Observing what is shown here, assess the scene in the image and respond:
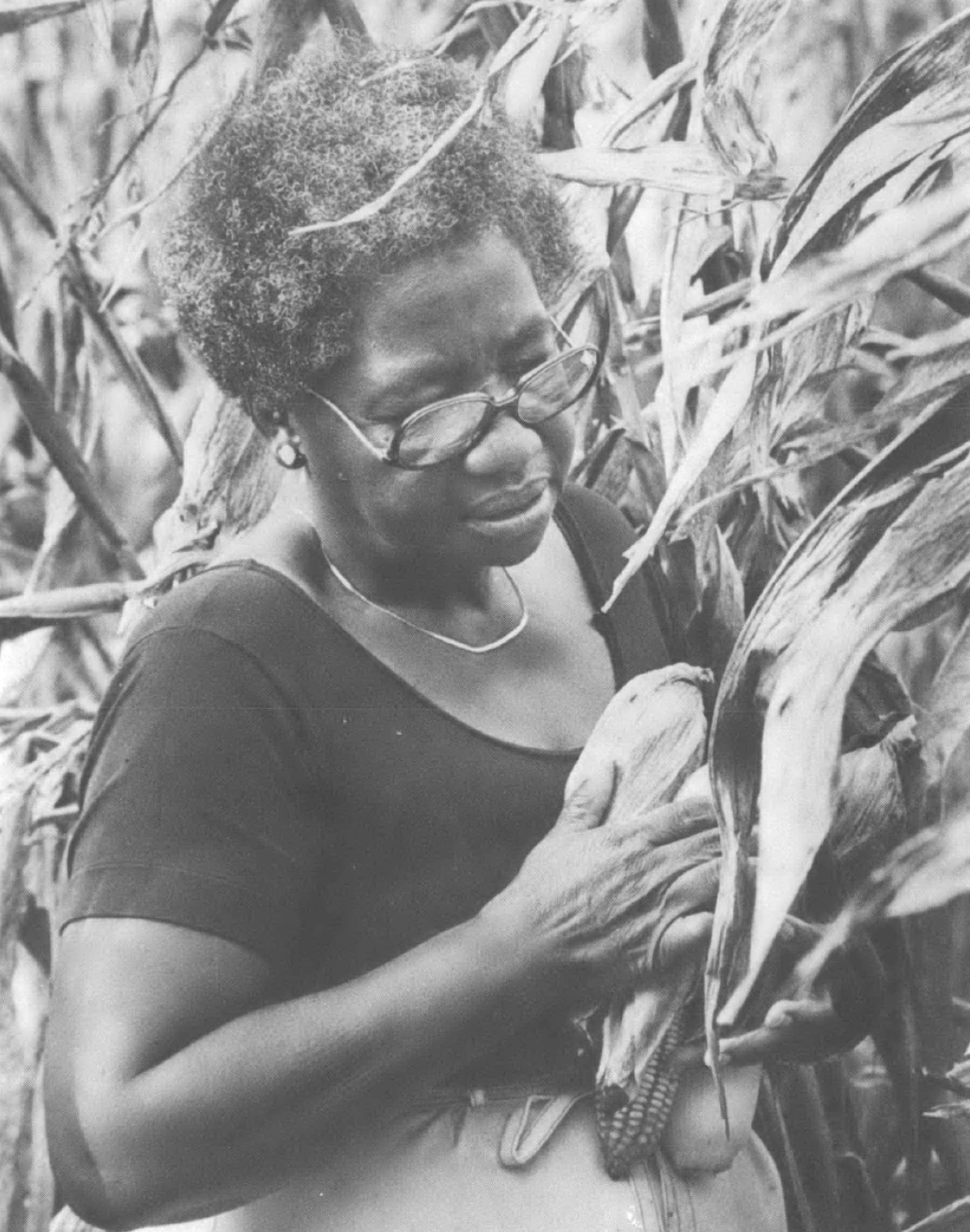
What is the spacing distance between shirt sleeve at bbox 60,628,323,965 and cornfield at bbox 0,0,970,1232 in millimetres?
200

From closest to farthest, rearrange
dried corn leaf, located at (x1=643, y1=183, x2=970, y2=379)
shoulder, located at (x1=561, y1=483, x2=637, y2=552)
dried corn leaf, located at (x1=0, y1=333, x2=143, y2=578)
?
dried corn leaf, located at (x1=643, y1=183, x2=970, y2=379) → shoulder, located at (x1=561, y1=483, x2=637, y2=552) → dried corn leaf, located at (x1=0, y1=333, x2=143, y2=578)

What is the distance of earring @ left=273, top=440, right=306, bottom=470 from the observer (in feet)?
2.62

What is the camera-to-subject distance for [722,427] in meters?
0.62

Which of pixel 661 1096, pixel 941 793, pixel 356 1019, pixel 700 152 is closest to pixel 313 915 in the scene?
pixel 356 1019

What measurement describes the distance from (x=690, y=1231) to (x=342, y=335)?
1.44ft

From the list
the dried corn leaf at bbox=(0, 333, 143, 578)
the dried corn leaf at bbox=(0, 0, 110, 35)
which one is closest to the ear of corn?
the dried corn leaf at bbox=(0, 333, 143, 578)

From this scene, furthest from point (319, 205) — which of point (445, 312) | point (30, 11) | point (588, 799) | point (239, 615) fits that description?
point (30, 11)

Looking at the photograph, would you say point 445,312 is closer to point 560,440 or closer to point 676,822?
point 560,440

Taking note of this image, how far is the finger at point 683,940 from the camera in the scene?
27.9 inches

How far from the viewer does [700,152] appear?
2.55 ft

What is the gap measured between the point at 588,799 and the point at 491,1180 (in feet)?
0.60

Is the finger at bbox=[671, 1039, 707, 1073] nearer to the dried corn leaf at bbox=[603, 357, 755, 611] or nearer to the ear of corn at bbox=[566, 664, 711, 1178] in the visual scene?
the ear of corn at bbox=[566, 664, 711, 1178]

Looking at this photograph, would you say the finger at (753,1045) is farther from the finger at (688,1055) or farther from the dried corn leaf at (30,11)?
the dried corn leaf at (30,11)

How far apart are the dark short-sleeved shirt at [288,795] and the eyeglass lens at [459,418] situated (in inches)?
3.7
